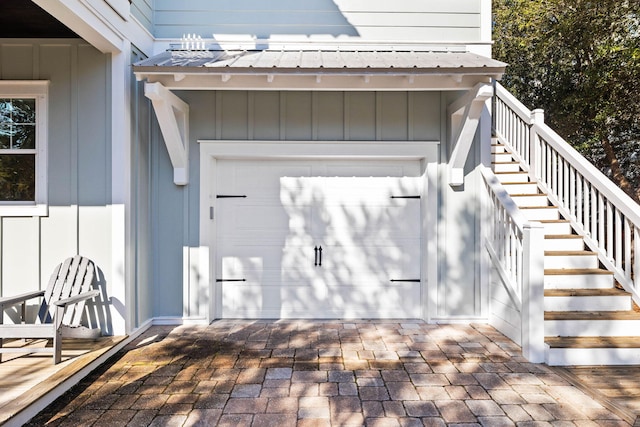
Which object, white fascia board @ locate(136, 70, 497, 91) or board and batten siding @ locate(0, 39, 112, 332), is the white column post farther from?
white fascia board @ locate(136, 70, 497, 91)

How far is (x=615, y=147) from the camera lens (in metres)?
8.33

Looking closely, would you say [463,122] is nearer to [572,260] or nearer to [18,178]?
[572,260]

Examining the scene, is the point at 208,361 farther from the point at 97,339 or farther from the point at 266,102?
the point at 266,102

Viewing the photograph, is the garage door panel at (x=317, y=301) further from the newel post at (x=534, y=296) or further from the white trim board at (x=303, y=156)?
the newel post at (x=534, y=296)

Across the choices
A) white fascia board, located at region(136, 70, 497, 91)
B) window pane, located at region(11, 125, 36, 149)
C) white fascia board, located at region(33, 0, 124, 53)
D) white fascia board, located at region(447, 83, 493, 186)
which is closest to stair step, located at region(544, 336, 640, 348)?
white fascia board, located at region(447, 83, 493, 186)

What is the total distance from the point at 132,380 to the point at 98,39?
288cm

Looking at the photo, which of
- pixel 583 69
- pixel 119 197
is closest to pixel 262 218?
pixel 119 197

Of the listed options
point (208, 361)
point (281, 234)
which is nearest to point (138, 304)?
point (208, 361)

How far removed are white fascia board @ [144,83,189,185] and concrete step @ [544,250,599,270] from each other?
3932mm

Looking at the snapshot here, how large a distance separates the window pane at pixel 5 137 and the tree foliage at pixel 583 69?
7.81 meters

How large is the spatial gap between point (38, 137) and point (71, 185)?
581 mm

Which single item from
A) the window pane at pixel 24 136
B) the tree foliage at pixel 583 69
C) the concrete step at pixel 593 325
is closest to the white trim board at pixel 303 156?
the concrete step at pixel 593 325

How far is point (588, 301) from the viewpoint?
3.62 m

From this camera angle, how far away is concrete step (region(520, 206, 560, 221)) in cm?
440
